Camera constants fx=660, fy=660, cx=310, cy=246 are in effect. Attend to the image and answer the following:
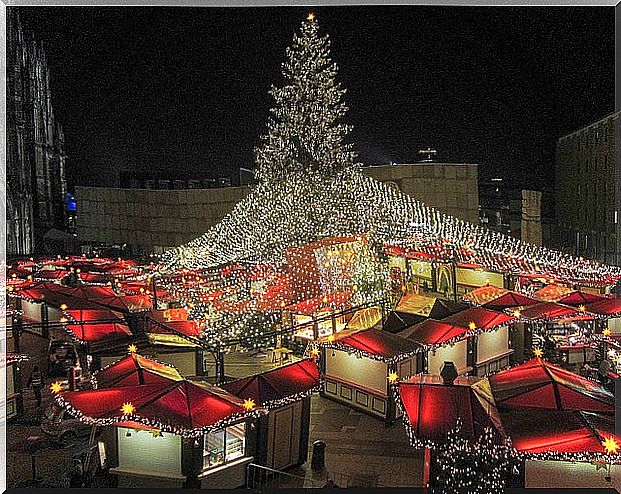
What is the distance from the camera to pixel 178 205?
389cm

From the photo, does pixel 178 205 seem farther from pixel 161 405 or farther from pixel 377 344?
pixel 377 344

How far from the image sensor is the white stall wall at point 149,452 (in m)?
3.37

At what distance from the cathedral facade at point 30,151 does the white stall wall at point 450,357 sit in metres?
2.35

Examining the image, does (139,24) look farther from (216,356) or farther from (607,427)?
(607,427)

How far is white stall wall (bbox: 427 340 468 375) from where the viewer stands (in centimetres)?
404

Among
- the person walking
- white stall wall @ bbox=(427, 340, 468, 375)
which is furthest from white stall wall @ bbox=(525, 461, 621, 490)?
the person walking

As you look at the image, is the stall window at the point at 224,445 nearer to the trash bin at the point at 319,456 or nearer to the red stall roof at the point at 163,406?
the red stall roof at the point at 163,406

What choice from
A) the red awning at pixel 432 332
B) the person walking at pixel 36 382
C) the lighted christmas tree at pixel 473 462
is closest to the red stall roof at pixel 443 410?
the lighted christmas tree at pixel 473 462

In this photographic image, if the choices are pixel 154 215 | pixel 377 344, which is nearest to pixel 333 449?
pixel 377 344

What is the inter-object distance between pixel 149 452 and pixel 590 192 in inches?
111

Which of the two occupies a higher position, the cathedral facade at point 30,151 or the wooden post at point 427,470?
the cathedral facade at point 30,151

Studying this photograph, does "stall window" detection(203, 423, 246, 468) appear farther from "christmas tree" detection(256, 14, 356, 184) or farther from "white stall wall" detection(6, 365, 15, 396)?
"christmas tree" detection(256, 14, 356, 184)

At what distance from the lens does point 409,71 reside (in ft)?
12.7

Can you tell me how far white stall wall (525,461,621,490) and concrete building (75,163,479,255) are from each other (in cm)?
138
